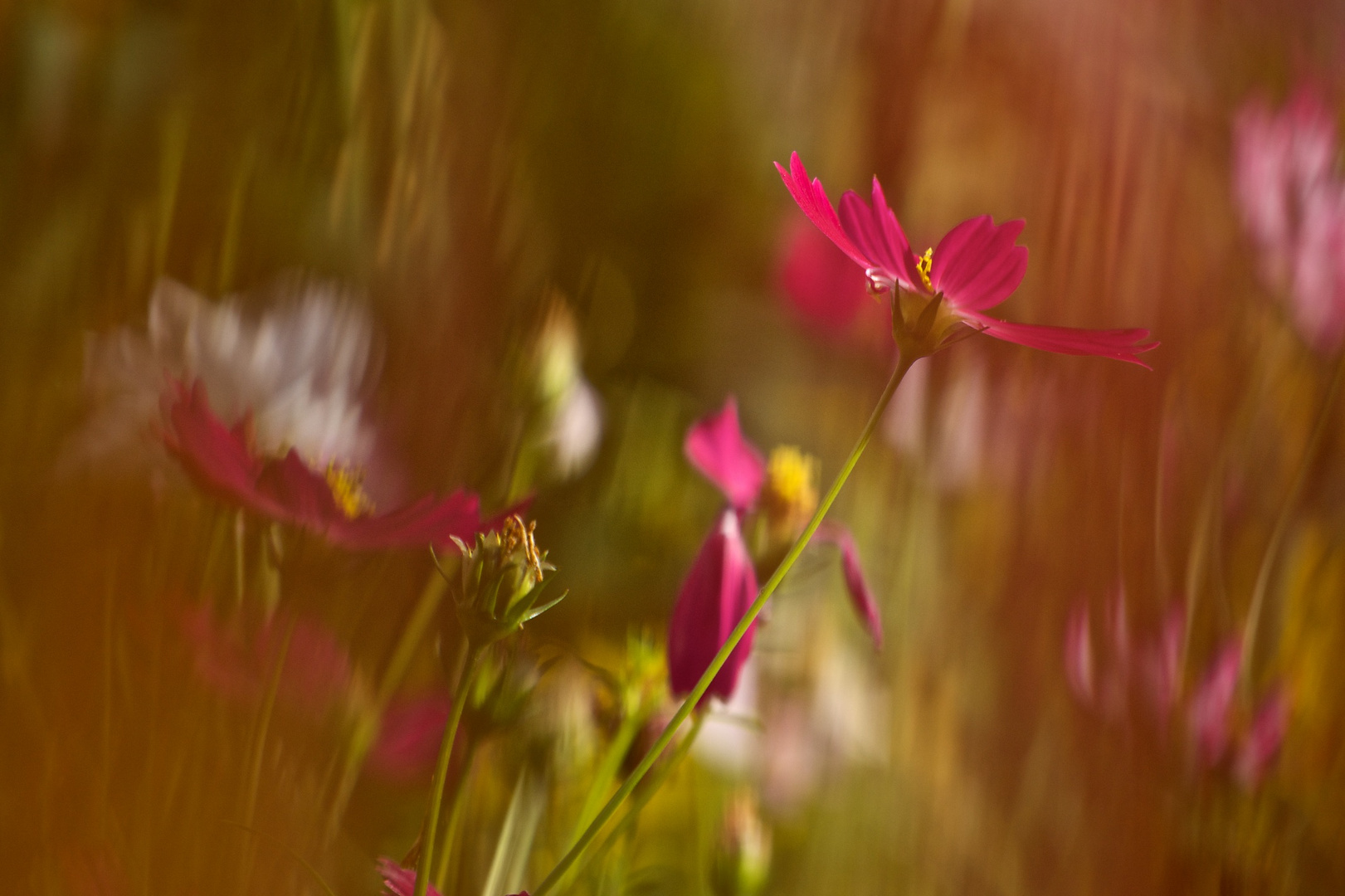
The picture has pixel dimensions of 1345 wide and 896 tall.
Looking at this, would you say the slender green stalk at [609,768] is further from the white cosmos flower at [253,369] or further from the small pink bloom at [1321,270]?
the small pink bloom at [1321,270]

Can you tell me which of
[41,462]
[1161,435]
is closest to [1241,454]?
[1161,435]

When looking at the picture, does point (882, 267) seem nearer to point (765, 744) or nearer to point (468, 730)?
point (468, 730)

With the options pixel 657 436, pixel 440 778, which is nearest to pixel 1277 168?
pixel 657 436

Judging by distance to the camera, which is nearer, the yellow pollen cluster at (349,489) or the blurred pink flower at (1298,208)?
the yellow pollen cluster at (349,489)

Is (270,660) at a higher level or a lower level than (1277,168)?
lower

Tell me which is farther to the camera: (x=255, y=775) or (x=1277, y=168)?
(x=1277, y=168)

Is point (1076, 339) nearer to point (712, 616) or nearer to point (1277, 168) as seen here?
point (712, 616)

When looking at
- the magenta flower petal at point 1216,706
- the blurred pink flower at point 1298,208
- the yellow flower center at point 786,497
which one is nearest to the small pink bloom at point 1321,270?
the blurred pink flower at point 1298,208
